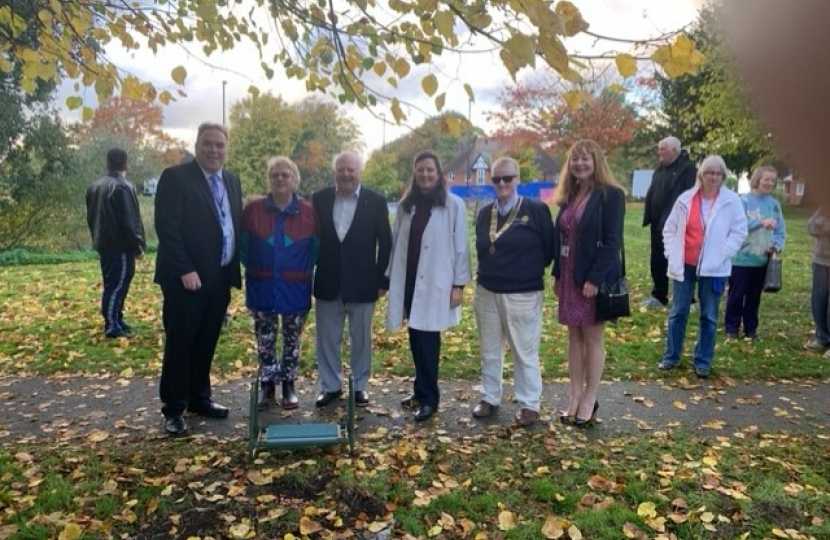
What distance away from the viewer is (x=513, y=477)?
3.94 m

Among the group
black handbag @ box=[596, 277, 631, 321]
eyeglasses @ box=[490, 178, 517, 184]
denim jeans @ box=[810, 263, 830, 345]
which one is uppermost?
eyeglasses @ box=[490, 178, 517, 184]

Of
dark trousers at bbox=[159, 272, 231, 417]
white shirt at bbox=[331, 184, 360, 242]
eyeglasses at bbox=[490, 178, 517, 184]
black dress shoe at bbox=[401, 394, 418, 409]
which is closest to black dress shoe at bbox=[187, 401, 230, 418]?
dark trousers at bbox=[159, 272, 231, 417]

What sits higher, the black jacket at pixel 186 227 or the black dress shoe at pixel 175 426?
the black jacket at pixel 186 227

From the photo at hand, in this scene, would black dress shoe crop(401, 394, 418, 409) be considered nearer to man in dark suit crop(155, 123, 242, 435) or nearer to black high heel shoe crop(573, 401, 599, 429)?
black high heel shoe crop(573, 401, 599, 429)

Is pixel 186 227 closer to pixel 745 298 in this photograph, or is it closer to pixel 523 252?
pixel 523 252

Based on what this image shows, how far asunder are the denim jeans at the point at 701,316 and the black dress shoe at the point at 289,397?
358 centimetres

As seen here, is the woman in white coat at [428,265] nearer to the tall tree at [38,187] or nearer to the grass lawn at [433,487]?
the grass lawn at [433,487]

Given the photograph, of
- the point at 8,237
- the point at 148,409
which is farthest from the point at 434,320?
the point at 8,237

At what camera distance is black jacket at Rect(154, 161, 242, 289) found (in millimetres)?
4477

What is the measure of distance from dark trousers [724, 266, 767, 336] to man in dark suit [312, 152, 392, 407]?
4.44 meters

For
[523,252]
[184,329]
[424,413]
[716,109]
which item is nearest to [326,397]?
[424,413]

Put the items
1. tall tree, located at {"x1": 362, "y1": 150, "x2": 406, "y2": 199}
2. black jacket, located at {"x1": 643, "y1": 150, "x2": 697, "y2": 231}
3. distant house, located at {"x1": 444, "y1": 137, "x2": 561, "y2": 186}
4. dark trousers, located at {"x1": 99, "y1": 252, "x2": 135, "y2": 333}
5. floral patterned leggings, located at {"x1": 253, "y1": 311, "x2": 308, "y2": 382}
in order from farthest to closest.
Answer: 1. tall tree, located at {"x1": 362, "y1": 150, "x2": 406, "y2": 199}
2. distant house, located at {"x1": 444, "y1": 137, "x2": 561, "y2": 186}
3. black jacket, located at {"x1": 643, "y1": 150, "x2": 697, "y2": 231}
4. dark trousers, located at {"x1": 99, "y1": 252, "x2": 135, "y2": 333}
5. floral patterned leggings, located at {"x1": 253, "y1": 311, "x2": 308, "y2": 382}

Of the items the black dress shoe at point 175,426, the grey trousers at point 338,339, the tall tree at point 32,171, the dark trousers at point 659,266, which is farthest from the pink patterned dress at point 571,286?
the tall tree at point 32,171

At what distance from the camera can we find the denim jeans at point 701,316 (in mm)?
5848
